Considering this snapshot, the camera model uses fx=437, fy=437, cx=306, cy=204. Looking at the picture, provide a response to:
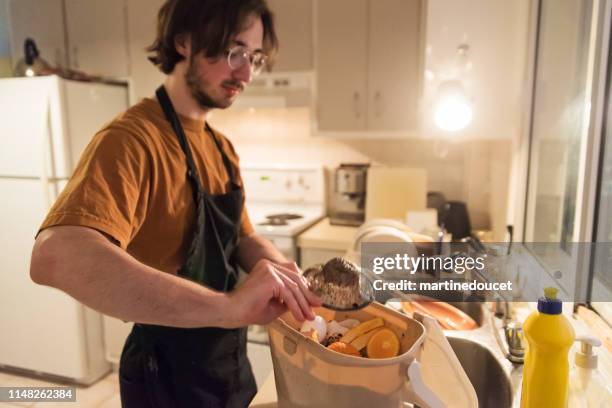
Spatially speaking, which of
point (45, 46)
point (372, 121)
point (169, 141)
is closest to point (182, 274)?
point (169, 141)

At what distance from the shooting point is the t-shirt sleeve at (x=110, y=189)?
762mm

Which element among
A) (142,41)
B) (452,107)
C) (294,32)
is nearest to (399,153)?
(452,107)

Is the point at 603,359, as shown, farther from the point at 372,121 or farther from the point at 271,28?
the point at 372,121

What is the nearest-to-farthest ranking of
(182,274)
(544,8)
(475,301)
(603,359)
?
(603,359), (182,274), (475,301), (544,8)

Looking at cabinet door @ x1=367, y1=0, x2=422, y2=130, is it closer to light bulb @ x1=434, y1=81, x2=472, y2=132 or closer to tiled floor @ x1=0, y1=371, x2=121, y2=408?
light bulb @ x1=434, y1=81, x2=472, y2=132

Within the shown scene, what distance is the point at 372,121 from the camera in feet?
7.15

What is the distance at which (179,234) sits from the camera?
1032 mm

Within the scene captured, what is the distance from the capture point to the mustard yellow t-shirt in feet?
2.56

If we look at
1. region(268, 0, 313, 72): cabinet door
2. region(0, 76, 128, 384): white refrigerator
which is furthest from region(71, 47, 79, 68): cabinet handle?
region(268, 0, 313, 72): cabinet door

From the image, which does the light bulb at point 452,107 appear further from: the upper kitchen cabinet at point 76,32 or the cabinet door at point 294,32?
the upper kitchen cabinet at point 76,32

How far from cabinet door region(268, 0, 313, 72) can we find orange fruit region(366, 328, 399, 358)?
1763mm

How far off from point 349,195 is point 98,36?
1.70m

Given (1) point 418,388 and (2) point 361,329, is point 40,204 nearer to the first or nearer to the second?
(2) point 361,329

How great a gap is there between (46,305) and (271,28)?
1917 mm
